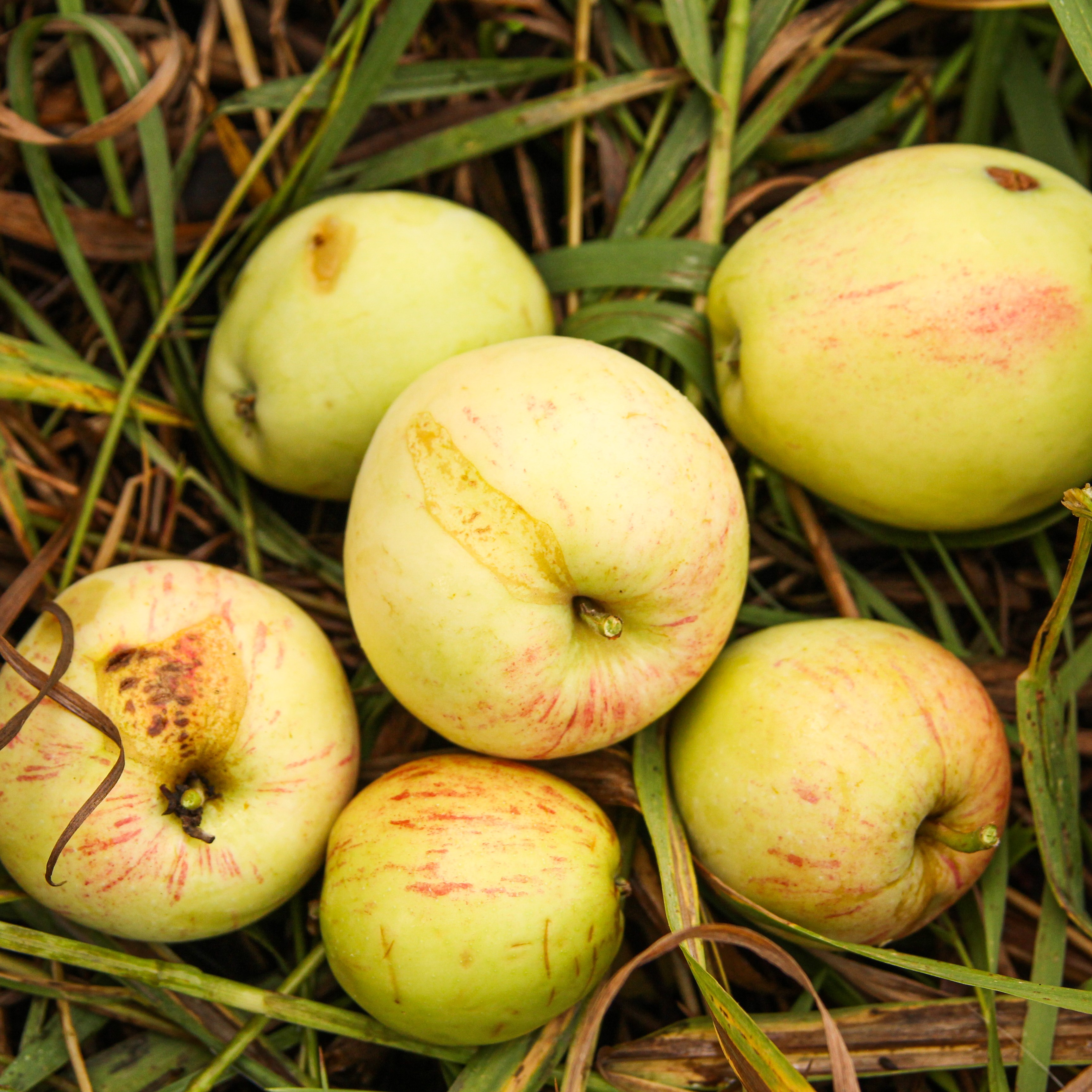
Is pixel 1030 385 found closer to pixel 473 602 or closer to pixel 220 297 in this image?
pixel 473 602

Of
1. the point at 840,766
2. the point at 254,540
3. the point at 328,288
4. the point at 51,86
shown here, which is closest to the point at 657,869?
the point at 840,766

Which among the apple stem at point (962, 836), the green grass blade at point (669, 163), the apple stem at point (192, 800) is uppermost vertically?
the green grass blade at point (669, 163)

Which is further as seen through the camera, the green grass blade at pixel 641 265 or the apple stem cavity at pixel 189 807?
the green grass blade at pixel 641 265

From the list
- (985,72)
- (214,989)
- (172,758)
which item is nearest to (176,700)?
(172,758)

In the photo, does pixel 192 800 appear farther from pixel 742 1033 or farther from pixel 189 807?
pixel 742 1033

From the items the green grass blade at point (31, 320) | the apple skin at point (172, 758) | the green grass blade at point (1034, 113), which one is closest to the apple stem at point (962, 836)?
the apple skin at point (172, 758)

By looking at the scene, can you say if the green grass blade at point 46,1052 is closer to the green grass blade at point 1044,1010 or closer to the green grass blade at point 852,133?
the green grass blade at point 1044,1010

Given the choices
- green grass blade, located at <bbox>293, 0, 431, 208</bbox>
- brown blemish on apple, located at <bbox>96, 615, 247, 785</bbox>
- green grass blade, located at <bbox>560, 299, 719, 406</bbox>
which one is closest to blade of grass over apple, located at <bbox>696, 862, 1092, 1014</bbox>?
brown blemish on apple, located at <bbox>96, 615, 247, 785</bbox>
